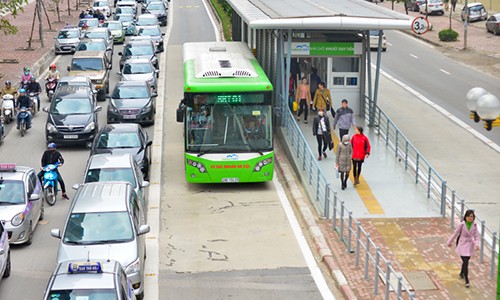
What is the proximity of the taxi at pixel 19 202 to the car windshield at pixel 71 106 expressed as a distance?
28.2 ft

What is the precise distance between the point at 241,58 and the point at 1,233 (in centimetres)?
1125

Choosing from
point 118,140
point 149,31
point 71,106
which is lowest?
point 149,31

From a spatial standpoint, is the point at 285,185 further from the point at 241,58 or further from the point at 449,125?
the point at 449,125

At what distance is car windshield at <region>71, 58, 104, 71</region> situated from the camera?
38.0 metres

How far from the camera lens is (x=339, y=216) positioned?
67.7 ft

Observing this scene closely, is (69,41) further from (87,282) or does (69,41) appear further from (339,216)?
(87,282)

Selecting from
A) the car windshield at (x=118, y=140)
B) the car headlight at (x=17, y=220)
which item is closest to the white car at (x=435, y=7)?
the car windshield at (x=118, y=140)

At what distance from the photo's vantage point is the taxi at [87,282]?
527 inches

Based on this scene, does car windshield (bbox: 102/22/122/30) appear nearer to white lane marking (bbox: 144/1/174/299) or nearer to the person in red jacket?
white lane marking (bbox: 144/1/174/299)

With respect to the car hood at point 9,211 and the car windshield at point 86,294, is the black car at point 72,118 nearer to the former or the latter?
the car hood at point 9,211

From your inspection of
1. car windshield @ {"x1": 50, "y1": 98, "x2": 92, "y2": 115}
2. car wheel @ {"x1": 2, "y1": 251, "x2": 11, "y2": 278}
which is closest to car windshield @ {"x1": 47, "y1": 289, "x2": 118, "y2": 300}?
car wheel @ {"x1": 2, "y1": 251, "x2": 11, "y2": 278}

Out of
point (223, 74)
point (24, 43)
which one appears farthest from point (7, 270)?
point (24, 43)

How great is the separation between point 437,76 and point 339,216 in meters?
25.7

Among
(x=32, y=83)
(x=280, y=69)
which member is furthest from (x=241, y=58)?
(x=32, y=83)
